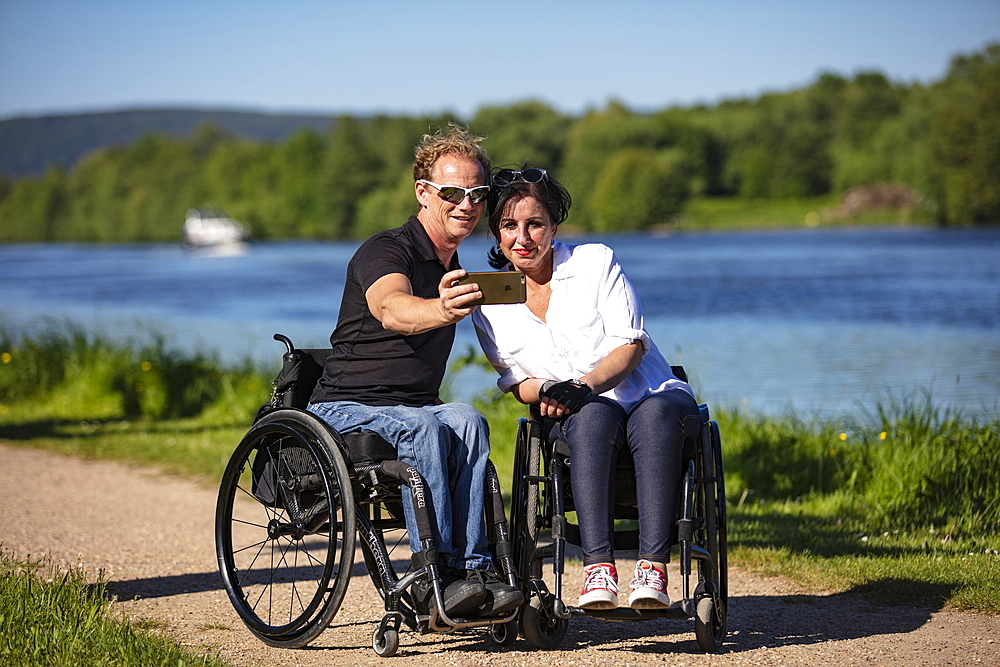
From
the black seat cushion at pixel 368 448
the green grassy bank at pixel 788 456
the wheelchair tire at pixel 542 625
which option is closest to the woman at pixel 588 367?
the wheelchair tire at pixel 542 625

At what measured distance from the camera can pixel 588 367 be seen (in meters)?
3.71

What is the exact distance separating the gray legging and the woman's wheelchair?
0.18 feet

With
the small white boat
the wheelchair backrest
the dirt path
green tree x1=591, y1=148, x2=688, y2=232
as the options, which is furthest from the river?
green tree x1=591, y1=148, x2=688, y2=232

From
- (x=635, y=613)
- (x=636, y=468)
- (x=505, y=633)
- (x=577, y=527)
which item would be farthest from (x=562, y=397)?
(x=505, y=633)

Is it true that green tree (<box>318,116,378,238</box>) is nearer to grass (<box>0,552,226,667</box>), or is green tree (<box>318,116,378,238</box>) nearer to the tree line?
the tree line

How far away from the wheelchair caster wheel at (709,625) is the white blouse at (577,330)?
Result: 27.0 inches

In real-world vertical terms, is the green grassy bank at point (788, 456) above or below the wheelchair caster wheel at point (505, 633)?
below

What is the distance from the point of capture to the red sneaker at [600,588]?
3322 mm

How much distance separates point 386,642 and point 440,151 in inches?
61.5

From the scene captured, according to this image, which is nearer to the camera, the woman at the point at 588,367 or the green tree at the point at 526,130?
the woman at the point at 588,367

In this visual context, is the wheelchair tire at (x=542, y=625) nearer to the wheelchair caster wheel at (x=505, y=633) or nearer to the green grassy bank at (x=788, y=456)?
the wheelchair caster wheel at (x=505, y=633)

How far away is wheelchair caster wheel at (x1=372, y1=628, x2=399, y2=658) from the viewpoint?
11.3ft

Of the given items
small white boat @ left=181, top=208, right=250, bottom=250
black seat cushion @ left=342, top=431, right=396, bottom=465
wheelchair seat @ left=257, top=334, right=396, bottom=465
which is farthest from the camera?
small white boat @ left=181, top=208, right=250, bottom=250

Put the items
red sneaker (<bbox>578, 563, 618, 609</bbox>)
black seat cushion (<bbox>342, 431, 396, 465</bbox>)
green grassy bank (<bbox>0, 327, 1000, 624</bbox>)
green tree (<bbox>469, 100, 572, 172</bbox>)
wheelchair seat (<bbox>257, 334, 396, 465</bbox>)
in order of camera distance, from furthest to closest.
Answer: green tree (<bbox>469, 100, 572, 172</bbox>), green grassy bank (<bbox>0, 327, 1000, 624</bbox>), wheelchair seat (<bbox>257, 334, 396, 465</bbox>), black seat cushion (<bbox>342, 431, 396, 465</bbox>), red sneaker (<bbox>578, 563, 618, 609</bbox>)
